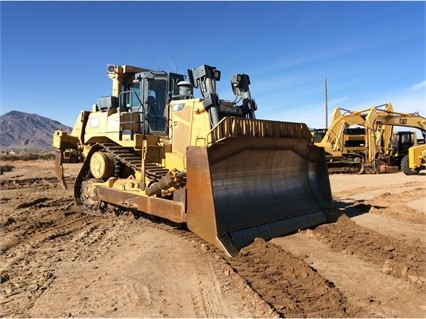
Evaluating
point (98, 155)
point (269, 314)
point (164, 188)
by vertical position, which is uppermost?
point (98, 155)

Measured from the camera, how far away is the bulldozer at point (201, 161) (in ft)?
18.5

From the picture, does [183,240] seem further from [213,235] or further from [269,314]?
[269,314]

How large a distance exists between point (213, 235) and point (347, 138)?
17.7 m

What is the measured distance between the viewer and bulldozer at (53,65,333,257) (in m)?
5.65

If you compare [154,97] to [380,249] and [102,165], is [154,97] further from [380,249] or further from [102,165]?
[380,249]

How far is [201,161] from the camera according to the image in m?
5.54

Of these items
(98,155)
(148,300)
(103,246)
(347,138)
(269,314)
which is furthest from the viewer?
(347,138)

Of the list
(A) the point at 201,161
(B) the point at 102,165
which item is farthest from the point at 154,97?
(A) the point at 201,161

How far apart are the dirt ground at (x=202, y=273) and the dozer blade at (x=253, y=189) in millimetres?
285

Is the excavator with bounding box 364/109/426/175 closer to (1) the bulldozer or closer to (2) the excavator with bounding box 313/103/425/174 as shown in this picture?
(2) the excavator with bounding box 313/103/425/174

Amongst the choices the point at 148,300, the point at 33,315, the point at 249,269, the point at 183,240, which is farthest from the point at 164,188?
the point at 33,315

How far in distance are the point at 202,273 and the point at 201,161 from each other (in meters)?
1.59

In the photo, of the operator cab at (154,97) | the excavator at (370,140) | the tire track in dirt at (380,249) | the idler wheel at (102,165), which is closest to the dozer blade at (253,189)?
the tire track in dirt at (380,249)

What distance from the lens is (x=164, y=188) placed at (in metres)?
6.34
